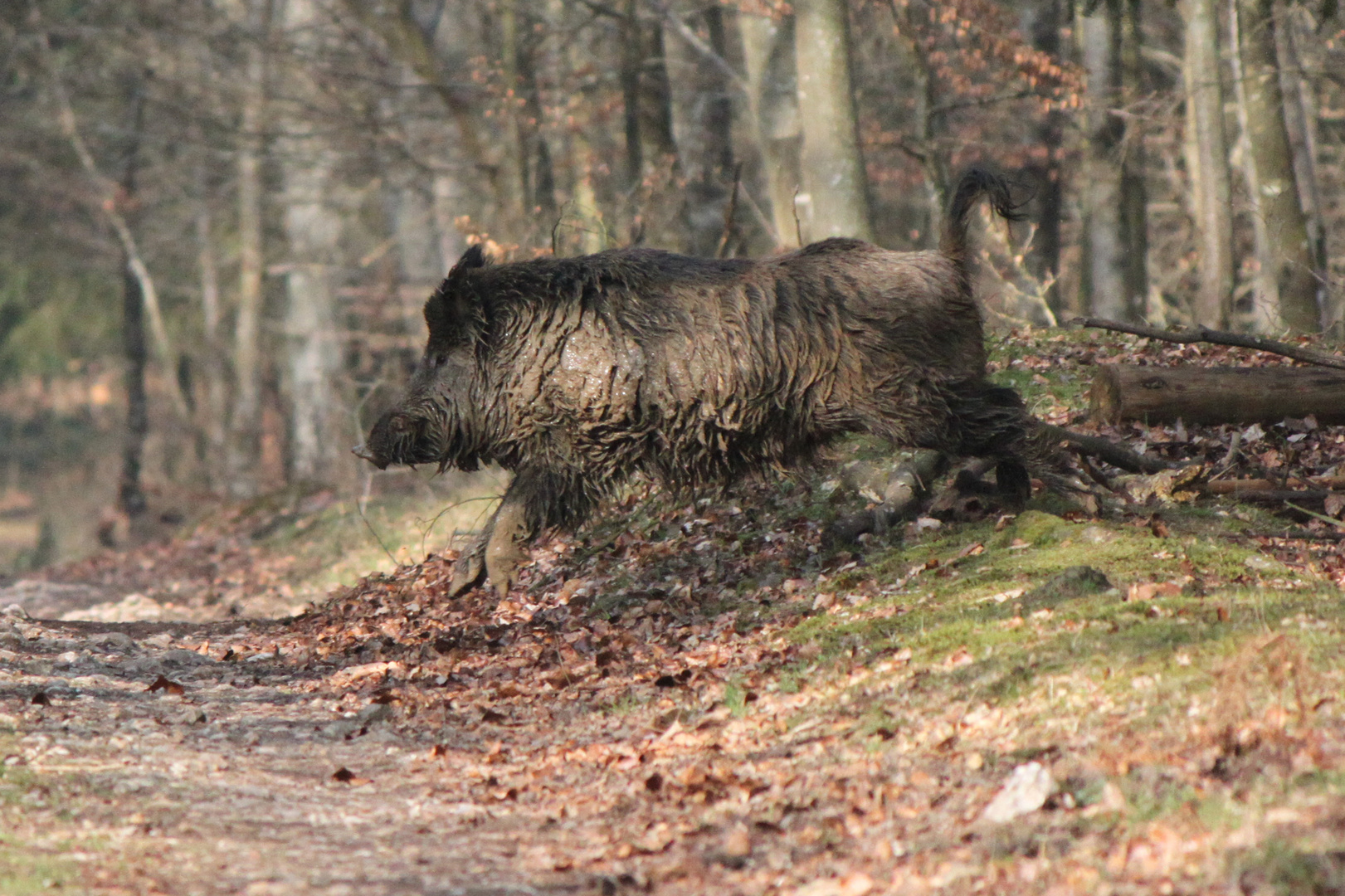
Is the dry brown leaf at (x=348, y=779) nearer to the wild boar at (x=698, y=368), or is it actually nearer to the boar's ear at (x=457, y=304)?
the wild boar at (x=698, y=368)

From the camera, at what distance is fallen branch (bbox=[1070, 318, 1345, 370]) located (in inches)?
301

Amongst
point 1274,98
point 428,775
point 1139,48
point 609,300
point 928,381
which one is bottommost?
point 428,775

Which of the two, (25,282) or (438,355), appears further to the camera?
(25,282)

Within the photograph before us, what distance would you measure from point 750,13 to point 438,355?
8.98 metres

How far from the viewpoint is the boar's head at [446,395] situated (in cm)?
836

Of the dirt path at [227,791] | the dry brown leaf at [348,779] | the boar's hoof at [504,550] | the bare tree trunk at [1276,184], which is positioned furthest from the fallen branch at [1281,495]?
the bare tree trunk at [1276,184]

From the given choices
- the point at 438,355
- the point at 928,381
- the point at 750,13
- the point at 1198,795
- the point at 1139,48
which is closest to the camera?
the point at 1198,795

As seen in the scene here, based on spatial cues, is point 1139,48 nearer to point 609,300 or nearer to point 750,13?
point 750,13

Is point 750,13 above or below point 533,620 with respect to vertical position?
above

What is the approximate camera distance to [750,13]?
52.7 ft

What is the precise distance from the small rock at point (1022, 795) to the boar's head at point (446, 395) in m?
5.05

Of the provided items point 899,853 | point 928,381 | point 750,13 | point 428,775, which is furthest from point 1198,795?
point 750,13

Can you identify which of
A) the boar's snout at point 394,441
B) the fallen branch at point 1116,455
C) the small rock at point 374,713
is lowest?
the small rock at point 374,713

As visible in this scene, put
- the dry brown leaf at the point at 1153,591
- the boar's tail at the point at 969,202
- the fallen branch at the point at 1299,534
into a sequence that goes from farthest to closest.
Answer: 1. the boar's tail at the point at 969,202
2. the fallen branch at the point at 1299,534
3. the dry brown leaf at the point at 1153,591
